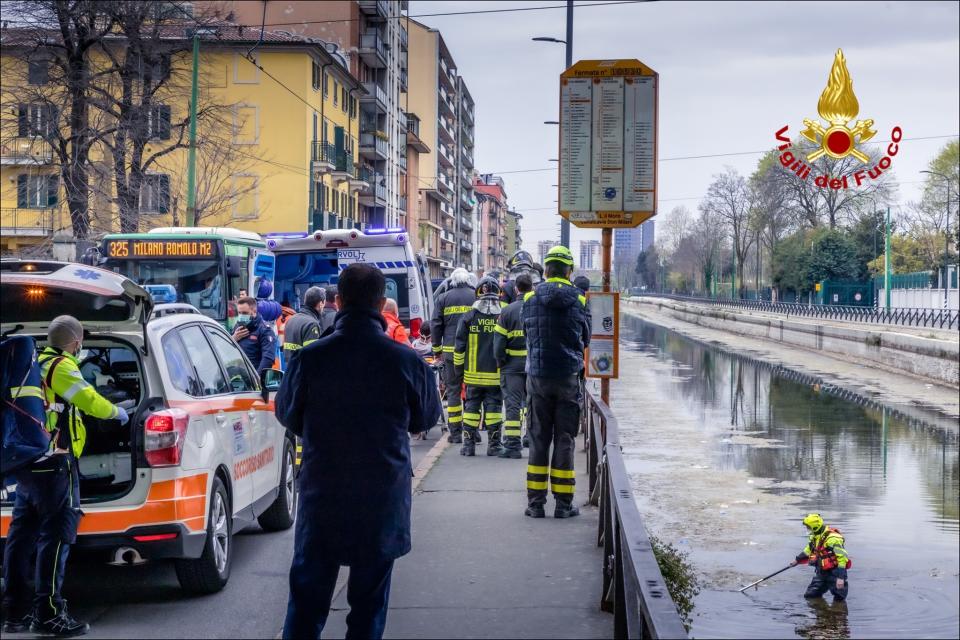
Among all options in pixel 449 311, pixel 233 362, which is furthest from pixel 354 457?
pixel 449 311

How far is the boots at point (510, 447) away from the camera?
12.6 m

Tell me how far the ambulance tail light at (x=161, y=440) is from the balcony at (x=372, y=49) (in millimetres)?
64308

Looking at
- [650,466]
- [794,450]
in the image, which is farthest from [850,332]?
[650,466]

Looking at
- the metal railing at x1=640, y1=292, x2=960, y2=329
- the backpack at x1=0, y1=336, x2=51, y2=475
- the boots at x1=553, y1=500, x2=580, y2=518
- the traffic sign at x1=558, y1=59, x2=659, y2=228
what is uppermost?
the traffic sign at x1=558, y1=59, x2=659, y2=228

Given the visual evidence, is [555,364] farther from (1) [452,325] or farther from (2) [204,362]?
(1) [452,325]

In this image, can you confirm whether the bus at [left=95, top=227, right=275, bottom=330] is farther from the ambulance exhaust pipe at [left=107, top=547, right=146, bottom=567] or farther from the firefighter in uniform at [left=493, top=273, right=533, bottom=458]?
the ambulance exhaust pipe at [left=107, top=547, right=146, bottom=567]

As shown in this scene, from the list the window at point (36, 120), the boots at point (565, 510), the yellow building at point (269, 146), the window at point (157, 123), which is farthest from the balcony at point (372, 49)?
the boots at point (565, 510)

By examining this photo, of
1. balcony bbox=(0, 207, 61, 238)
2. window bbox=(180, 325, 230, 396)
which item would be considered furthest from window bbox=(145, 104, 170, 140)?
window bbox=(180, 325, 230, 396)

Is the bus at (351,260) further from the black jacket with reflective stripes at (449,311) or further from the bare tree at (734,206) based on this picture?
the bare tree at (734,206)

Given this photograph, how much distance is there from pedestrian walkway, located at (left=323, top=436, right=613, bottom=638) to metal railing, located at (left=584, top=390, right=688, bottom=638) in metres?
0.29

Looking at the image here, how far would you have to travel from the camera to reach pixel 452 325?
14.3 metres

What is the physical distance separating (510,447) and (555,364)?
424cm

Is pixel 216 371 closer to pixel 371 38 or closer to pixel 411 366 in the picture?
pixel 411 366

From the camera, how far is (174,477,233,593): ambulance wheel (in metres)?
6.71
